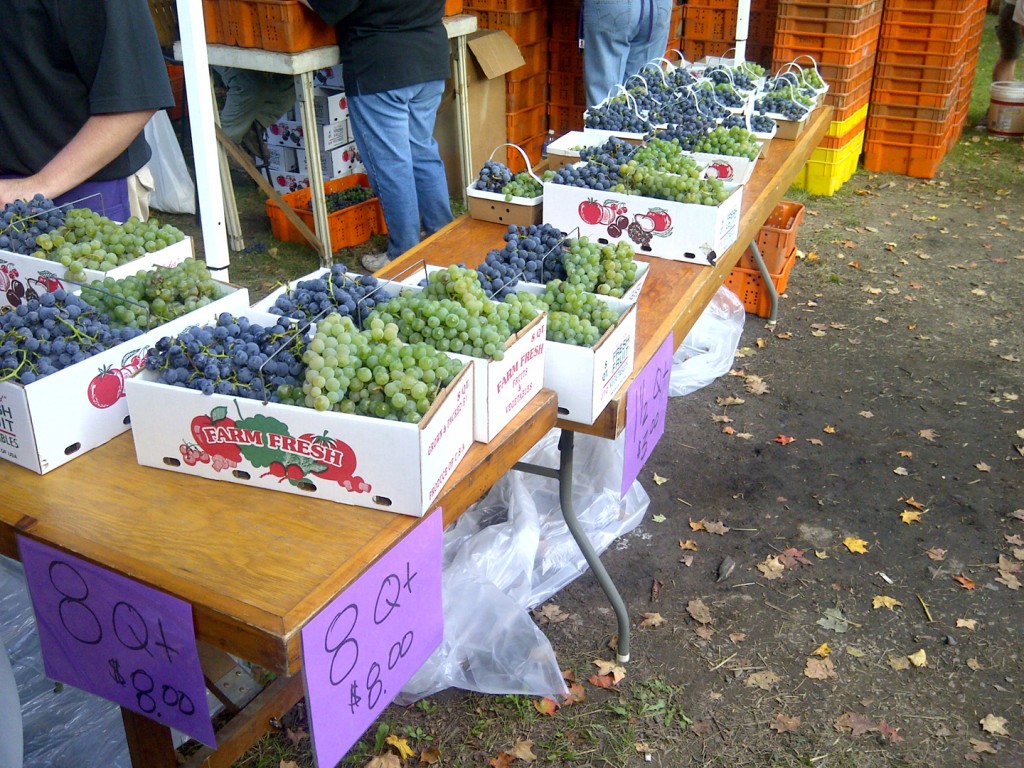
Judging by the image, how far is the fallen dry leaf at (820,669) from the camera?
269 cm

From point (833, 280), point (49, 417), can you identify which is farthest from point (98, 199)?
point (833, 280)

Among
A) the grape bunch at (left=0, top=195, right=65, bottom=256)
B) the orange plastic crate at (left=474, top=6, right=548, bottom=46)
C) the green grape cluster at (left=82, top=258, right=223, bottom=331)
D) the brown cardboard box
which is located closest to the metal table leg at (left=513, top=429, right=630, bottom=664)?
the green grape cluster at (left=82, top=258, right=223, bottom=331)

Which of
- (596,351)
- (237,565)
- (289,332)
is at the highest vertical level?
(289,332)

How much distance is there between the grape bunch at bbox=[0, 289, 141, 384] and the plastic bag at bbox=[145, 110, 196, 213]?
173 inches

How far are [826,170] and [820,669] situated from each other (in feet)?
15.7

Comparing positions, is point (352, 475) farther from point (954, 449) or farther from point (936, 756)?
point (954, 449)

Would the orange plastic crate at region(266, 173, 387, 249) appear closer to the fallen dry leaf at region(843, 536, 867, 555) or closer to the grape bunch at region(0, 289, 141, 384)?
the fallen dry leaf at region(843, 536, 867, 555)

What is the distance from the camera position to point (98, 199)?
2705mm

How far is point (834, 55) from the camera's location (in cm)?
622

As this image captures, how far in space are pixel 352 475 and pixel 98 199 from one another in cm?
163

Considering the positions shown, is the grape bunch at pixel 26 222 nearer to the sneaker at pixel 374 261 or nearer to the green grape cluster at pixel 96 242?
the green grape cluster at pixel 96 242

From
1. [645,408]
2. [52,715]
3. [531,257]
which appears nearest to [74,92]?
[531,257]

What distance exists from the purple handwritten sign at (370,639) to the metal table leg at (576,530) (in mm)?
750

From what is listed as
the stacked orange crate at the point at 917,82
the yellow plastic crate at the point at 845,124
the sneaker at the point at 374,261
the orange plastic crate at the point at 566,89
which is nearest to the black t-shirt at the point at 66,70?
Result: the sneaker at the point at 374,261
